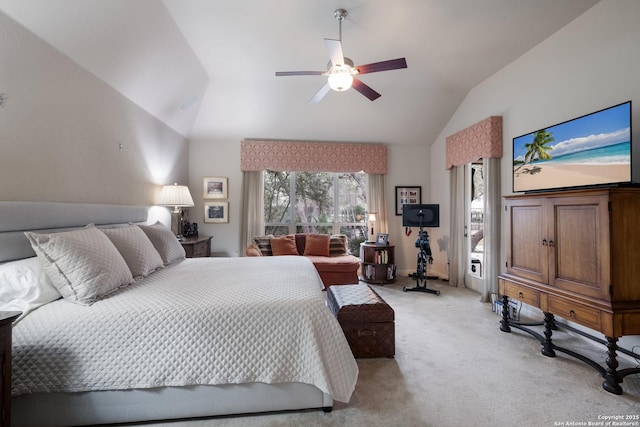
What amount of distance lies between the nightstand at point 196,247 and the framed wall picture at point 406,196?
354cm

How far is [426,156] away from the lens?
562 centimetres

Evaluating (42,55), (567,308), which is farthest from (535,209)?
(42,55)

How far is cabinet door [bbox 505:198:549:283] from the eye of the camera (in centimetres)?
245

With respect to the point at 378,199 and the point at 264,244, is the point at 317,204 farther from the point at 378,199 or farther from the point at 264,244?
the point at 264,244

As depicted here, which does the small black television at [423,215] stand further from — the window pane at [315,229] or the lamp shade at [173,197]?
the lamp shade at [173,197]

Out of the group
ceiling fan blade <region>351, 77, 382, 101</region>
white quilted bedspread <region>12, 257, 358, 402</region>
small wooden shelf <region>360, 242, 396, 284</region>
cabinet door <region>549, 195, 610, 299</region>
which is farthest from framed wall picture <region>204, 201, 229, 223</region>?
cabinet door <region>549, 195, 610, 299</region>

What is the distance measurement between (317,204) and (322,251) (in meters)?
1.16

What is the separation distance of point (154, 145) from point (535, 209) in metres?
4.42

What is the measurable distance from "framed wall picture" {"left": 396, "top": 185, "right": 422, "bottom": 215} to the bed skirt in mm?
4342

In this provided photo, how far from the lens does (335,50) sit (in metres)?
2.39

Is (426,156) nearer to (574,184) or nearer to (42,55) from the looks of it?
(574,184)

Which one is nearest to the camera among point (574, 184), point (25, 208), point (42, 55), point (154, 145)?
point (25, 208)

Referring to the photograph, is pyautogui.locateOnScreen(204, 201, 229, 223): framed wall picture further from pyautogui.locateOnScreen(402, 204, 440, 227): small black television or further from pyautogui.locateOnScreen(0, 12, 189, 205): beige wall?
pyautogui.locateOnScreen(402, 204, 440, 227): small black television

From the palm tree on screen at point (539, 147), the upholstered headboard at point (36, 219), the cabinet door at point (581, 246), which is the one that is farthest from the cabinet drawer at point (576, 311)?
the upholstered headboard at point (36, 219)
